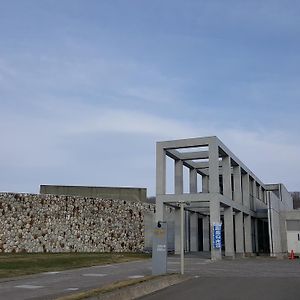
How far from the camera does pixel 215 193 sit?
37.6 meters

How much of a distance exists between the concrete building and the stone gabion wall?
4.38m

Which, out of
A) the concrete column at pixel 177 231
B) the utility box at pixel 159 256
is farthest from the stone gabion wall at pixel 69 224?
the utility box at pixel 159 256

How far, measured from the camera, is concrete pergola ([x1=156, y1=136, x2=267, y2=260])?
3809 cm

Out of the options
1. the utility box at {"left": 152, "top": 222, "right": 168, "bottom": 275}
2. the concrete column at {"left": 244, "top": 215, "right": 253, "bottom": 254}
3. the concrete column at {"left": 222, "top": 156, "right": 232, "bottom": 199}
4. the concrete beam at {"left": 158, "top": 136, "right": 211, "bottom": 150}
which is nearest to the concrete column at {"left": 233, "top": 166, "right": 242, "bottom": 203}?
the concrete column at {"left": 222, "top": 156, "right": 232, "bottom": 199}

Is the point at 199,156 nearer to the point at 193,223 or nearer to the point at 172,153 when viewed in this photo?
the point at 172,153

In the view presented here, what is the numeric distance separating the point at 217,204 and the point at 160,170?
19.8ft

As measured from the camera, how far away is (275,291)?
46.9 ft

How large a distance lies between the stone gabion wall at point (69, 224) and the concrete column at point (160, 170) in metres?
7.35

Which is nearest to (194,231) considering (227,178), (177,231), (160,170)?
(177,231)

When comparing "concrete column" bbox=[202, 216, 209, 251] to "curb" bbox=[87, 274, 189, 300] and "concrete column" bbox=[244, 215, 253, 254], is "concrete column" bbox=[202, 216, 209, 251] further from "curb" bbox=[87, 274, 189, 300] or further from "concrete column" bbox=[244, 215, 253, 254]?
"curb" bbox=[87, 274, 189, 300]

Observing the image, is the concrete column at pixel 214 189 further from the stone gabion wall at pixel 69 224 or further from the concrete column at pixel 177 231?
the stone gabion wall at pixel 69 224

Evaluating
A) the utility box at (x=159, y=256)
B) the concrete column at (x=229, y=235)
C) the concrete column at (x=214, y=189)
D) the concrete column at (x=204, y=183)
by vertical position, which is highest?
the concrete column at (x=204, y=183)

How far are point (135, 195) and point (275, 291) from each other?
44.3 meters

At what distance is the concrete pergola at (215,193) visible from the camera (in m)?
38.1
